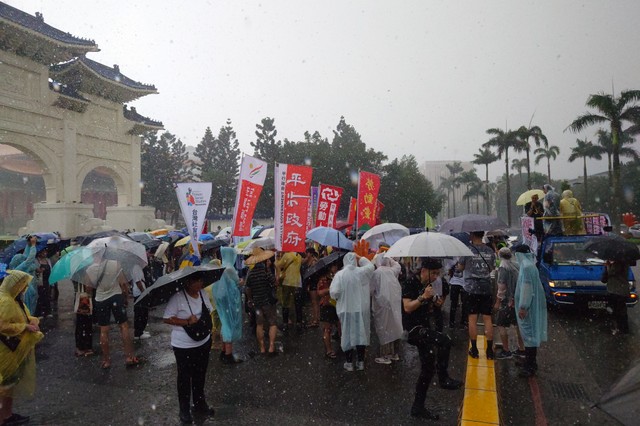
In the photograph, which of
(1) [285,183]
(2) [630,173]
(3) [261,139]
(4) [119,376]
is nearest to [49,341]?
(4) [119,376]

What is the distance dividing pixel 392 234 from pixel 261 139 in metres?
45.1

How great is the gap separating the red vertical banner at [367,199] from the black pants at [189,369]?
778 centimetres

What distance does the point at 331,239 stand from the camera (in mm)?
8492

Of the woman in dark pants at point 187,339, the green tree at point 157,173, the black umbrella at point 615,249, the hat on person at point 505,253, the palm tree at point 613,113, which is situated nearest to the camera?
the woman in dark pants at point 187,339

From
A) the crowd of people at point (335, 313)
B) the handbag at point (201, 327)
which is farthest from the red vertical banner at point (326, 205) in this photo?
the handbag at point (201, 327)

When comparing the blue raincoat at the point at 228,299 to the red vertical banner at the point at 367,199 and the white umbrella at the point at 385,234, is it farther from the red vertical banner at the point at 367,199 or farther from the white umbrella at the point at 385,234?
the red vertical banner at the point at 367,199

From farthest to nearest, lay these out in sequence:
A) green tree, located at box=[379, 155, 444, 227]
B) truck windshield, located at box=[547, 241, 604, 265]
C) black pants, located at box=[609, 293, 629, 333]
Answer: green tree, located at box=[379, 155, 444, 227], truck windshield, located at box=[547, 241, 604, 265], black pants, located at box=[609, 293, 629, 333]

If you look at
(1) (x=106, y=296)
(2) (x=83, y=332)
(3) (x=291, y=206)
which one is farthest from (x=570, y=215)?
(2) (x=83, y=332)

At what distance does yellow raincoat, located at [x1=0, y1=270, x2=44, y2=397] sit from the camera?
3.99 metres

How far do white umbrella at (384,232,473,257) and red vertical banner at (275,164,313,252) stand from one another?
2.73 metres

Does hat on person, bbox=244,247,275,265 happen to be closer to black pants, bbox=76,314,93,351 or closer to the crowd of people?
the crowd of people

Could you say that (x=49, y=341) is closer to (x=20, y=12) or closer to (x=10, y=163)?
(x=20, y=12)

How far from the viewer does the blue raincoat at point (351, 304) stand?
5691 millimetres

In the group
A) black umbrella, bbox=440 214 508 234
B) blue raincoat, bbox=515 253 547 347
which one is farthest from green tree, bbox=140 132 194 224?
blue raincoat, bbox=515 253 547 347
